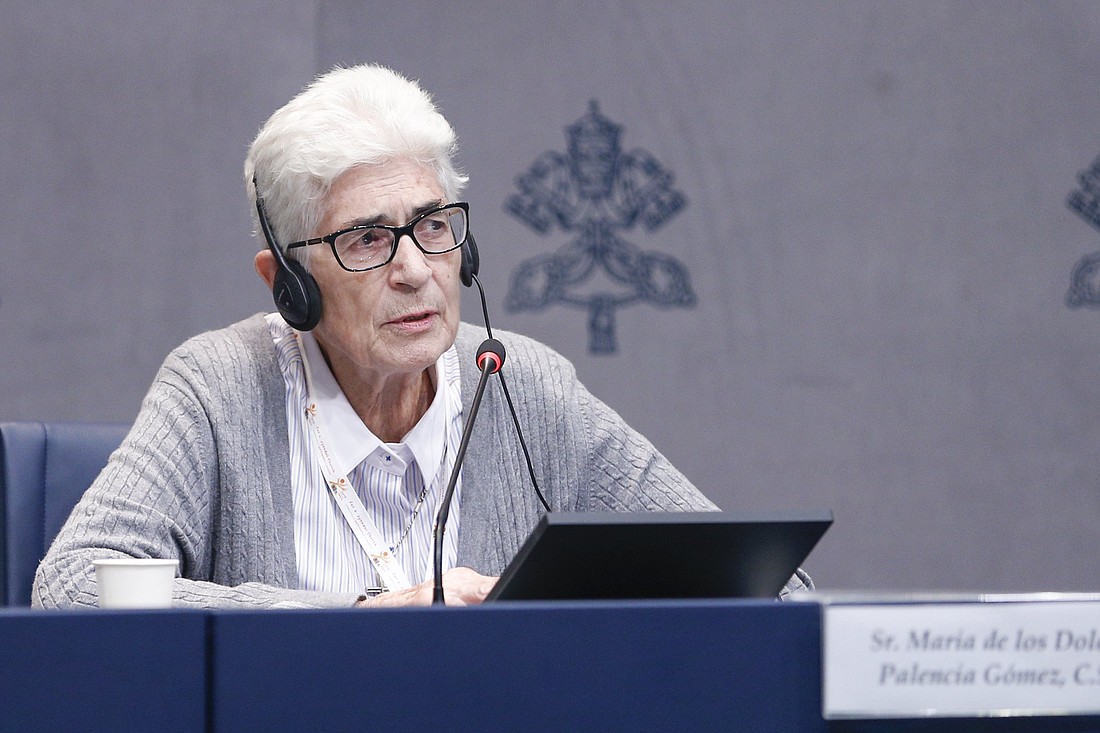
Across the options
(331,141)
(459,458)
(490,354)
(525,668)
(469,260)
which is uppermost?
(331,141)

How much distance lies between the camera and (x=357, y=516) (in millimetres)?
1517

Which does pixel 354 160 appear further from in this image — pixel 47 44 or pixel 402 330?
pixel 47 44

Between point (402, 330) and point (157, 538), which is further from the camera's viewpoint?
point (402, 330)

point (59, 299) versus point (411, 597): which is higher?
point (59, 299)

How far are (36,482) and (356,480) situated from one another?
44 centimetres

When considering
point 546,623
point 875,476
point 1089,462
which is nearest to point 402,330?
point 546,623

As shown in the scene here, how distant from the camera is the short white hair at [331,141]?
1.47 metres

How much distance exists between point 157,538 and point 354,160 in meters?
0.51

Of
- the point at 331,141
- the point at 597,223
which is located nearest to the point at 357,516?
the point at 331,141

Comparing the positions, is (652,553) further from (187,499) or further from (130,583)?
(187,499)

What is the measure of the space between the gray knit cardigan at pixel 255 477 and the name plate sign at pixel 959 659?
59cm

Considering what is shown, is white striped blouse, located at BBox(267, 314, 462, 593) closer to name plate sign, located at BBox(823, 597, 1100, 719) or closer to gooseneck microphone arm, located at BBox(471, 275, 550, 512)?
gooseneck microphone arm, located at BBox(471, 275, 550, 512)

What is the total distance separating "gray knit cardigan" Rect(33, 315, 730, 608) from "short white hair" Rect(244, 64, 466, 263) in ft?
0.71

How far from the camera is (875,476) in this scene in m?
2.81
